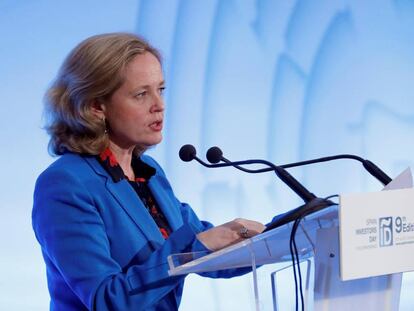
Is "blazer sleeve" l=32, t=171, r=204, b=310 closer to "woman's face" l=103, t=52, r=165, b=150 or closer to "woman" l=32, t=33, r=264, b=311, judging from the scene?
"woman" l=32, t=33, r=264, b=311

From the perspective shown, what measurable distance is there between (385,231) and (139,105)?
748 mm

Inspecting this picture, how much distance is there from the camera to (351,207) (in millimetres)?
1298

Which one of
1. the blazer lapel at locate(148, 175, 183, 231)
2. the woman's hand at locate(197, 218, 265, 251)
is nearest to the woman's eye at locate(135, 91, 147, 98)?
the blazer lapel at locate(148, 175, 183, 231)

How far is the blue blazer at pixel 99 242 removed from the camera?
1.64m

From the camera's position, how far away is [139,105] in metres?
1.90

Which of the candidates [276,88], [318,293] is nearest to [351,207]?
[318,293]

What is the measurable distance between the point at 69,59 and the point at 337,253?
0.89 meters

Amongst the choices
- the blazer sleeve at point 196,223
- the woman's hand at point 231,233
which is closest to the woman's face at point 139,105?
the blazer sleeve at point 196,223

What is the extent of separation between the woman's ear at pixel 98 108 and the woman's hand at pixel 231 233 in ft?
1.74

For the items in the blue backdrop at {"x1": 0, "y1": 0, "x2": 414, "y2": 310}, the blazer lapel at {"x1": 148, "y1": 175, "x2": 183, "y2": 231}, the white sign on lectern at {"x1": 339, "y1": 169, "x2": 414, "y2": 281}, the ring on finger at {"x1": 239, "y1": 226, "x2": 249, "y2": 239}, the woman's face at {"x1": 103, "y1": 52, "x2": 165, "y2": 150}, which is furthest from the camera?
the blue backdrop at {"x1": 0, "y1": 0, "x2": 414, "y2": 310}

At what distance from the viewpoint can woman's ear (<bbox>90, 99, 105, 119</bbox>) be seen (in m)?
1.94

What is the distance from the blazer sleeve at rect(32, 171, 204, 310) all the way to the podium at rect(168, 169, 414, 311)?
17cm

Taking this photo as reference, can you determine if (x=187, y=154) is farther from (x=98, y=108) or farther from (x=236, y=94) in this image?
(x=236, y=94)

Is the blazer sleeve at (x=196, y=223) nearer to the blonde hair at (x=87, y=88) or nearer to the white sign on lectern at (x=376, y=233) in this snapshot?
the blonde hair at (x=87, y=88)
